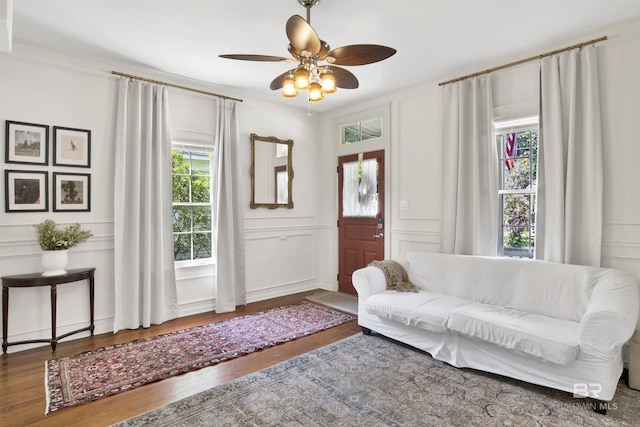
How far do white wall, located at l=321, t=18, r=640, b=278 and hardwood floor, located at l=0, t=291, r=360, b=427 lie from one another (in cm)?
164

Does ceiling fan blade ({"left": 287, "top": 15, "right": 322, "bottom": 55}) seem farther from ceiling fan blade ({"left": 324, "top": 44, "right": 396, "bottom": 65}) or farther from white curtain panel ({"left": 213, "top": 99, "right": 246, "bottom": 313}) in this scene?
white curtain panel ({"left": 213, "top": 99, "right": 246, "bottom": 313})

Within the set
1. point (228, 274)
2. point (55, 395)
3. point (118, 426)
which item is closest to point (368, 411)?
point (118, 426)

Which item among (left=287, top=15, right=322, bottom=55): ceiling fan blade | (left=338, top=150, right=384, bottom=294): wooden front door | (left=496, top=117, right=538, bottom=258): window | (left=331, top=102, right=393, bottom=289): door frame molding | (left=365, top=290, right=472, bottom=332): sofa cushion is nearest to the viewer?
(left=287, top=15, right=322, bottom=55): ceiling fan blade

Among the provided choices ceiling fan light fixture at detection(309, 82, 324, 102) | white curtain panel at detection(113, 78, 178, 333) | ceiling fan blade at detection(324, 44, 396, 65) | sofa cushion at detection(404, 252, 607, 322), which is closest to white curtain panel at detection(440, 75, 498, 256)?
sofa cushion at detection(404, 252, 607, 322)

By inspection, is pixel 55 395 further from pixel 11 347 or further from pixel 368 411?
pixel 368 411

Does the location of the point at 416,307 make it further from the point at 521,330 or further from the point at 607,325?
the point at 607,325

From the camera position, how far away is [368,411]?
222 centimetres

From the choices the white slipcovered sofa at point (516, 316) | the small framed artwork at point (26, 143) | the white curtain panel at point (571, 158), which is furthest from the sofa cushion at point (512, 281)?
the small framed artwork at point (26, 143)

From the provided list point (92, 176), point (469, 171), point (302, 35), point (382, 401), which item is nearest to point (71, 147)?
point (92, 176)

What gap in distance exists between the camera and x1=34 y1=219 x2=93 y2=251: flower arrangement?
10.3 feet

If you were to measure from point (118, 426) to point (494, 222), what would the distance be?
3619 mm

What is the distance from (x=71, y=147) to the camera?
3.46 metres

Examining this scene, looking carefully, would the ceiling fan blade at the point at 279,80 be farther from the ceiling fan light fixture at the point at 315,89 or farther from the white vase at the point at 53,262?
the white vase at the point at 53,262

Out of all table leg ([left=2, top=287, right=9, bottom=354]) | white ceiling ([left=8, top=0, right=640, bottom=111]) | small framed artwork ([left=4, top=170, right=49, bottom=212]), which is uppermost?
white ceiling ([left=8, top=0, right=640, bottom=111])
